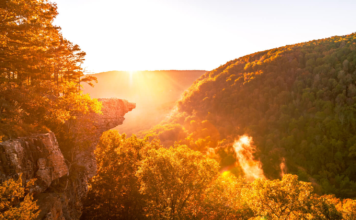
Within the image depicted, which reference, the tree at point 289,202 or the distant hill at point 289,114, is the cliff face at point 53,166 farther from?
the distant hill at point 289,114

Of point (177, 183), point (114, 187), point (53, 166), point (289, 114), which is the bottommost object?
point (114, 187)

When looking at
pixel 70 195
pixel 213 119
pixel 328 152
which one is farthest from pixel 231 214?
pixel 213 119

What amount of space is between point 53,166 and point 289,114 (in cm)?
14005

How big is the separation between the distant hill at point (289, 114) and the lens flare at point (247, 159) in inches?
140

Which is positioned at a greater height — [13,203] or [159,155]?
[13,203]

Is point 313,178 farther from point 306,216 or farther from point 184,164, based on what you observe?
point 184,164

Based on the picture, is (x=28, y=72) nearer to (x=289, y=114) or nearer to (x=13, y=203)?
(x=13, y=203)

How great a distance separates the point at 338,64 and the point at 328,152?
6116cm

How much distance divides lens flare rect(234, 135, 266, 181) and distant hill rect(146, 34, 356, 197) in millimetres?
3566

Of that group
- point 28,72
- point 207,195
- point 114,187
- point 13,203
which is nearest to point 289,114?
point 207,195

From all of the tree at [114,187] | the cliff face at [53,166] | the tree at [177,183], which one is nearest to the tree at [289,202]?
the tree at [177,183]

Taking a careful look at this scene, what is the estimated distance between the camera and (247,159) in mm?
123812

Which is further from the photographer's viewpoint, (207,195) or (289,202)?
(207,195)

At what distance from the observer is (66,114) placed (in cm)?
2311
